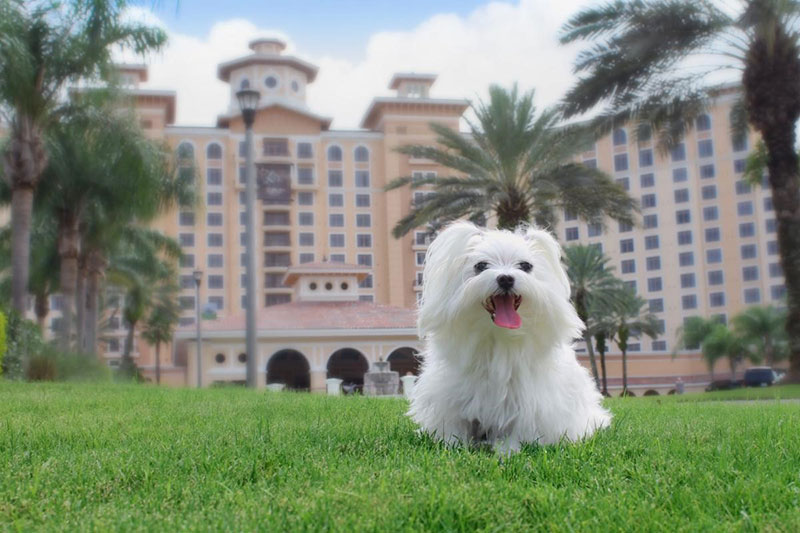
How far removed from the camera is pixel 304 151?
9850 centimetres

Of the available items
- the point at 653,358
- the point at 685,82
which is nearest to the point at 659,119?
the point at 685,82

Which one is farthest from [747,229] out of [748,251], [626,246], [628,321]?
[628,321]

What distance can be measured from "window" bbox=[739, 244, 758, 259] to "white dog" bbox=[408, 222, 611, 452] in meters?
100

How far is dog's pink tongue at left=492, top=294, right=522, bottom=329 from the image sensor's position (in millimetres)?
4445

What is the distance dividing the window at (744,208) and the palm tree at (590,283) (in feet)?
162

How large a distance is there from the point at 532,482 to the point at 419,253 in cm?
8988

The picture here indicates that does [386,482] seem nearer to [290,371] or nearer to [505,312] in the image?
[505,312]

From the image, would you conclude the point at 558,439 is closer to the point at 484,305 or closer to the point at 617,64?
the point at 484,305

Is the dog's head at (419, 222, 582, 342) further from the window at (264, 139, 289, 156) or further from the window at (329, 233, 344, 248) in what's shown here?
the window at (329, 233, 344, 248)

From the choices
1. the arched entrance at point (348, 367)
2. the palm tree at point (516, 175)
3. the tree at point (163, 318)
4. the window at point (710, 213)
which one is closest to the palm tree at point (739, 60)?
the palm tree at point (516, 175)

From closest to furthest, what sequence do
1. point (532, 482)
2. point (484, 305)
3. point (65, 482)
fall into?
point (532, 482), point (65, 482), point (484, 305)

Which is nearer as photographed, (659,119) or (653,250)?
(659,119)

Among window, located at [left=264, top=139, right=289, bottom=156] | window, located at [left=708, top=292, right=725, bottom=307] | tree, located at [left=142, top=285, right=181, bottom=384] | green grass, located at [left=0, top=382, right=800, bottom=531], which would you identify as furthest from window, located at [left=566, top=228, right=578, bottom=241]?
green grass, located at [left=0, top=382, right=800, bottom=531]

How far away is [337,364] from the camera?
6047 centimetres
